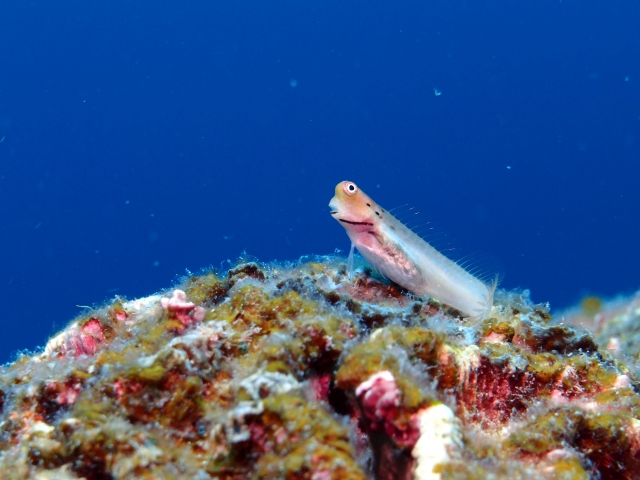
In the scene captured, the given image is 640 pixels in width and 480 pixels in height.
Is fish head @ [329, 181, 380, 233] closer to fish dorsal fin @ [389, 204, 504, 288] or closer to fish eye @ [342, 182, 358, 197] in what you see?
fish eye @ [342, 182, 358, 197]

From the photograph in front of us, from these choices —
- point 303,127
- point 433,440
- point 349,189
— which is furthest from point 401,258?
point 303,127

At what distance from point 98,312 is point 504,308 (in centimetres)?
385

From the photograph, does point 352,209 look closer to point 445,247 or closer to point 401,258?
point 401,258

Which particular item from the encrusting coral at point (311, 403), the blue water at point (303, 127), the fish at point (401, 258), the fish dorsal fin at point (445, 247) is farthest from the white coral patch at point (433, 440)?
the blue water at point (303, 127)

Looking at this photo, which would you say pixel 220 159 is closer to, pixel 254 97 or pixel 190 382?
pixel 254 97

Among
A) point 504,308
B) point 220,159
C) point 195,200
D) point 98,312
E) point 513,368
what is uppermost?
point 220,159

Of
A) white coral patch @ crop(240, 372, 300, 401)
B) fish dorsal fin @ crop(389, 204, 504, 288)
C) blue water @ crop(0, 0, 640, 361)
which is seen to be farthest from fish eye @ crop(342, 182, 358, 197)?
blue water @ crop(0, 0, 640, 361)

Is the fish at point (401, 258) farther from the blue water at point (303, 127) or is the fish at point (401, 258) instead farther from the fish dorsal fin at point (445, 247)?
the blue water at point (303, 127)

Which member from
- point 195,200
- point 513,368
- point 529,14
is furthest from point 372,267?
point 529,14

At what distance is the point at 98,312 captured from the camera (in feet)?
13.7

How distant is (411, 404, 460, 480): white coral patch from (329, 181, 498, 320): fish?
255 centimetres

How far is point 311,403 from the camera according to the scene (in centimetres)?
217

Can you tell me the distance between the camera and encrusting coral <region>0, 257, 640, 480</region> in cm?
211

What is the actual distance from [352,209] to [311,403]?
2.96 m
